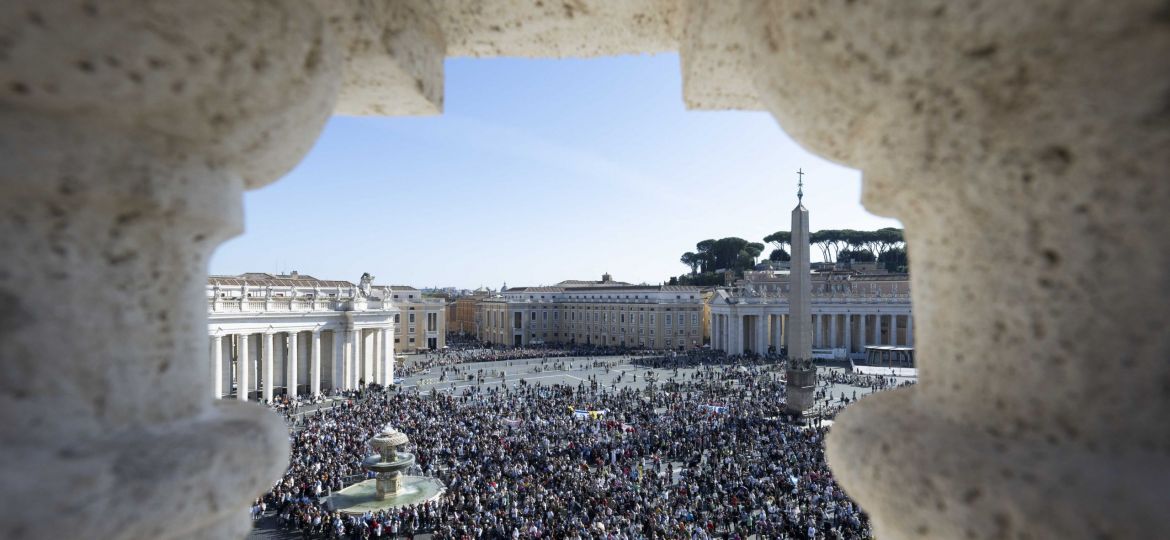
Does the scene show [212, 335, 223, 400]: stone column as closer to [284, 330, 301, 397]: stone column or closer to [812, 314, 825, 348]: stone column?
[284, 330, 301, 397]: stone column

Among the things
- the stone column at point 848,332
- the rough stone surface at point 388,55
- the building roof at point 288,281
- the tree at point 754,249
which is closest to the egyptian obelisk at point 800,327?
the rough stone surface at point 388,55

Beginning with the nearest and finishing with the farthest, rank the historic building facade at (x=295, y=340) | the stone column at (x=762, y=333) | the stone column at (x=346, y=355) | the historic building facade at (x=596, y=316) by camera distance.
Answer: the historic building facade at (x=295, y=340)
the stone column at (x=346, y=355)
the stone column at (x=762, y=333)
the historic building facade at (x=596, y=316)

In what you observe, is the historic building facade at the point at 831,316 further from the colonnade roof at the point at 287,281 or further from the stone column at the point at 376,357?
the colonnade roof at the point at 287,281

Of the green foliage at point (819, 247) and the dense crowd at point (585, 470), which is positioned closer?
the dense crowd at point (585, 470)

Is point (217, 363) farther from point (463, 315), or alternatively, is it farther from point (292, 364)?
point (463, 315)

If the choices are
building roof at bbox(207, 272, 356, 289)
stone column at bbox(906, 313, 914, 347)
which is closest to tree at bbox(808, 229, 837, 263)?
stone column at bbox(906, 313, 914, 347)

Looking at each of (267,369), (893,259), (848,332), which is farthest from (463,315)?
(893,259)

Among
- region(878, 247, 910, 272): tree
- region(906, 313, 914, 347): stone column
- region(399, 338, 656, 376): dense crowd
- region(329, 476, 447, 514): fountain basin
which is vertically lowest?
region(399, 338, 656, 376): dense crowd
